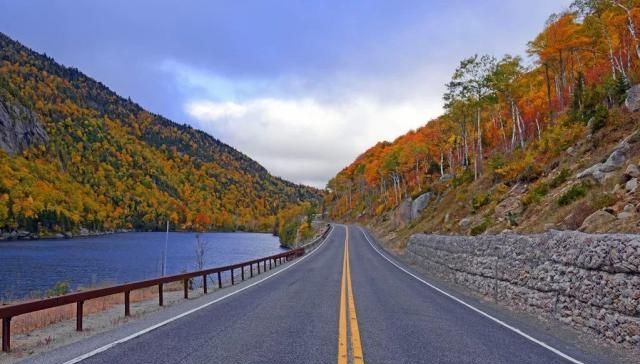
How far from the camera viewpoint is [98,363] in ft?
20.0

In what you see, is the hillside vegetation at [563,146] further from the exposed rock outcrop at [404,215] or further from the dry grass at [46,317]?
the dry grass at [46,317]

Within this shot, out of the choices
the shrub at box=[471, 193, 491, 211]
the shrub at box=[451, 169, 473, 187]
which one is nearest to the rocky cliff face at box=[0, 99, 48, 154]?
the shrub at box=[451, 169, 473, 187]

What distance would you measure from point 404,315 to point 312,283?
7342 millimetres

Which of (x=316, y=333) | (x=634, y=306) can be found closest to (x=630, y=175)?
(x=634, y=306)

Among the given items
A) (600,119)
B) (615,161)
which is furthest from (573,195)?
(600,119)

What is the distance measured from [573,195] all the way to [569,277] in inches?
372

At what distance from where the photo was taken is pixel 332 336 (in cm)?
788

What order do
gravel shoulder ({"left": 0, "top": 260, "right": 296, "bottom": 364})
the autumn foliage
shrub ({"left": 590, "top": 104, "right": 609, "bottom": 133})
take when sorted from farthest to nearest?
the autumn foliage → shrub ({"left": 590, "top": 104, "right": 609, "bottom": 133}) → gravel shoulder ({"left": 0, "top": 260, "right": 296, "bottom": 364})

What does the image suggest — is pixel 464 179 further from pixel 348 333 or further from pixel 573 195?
pixel 348 333

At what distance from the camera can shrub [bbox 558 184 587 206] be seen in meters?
17.9

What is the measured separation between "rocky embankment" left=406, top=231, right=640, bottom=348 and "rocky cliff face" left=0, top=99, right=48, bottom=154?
17760cm

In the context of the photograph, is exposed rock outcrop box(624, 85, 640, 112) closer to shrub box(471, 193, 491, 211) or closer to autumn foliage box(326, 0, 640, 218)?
autumn foliage box(326, 0, 640, 218)

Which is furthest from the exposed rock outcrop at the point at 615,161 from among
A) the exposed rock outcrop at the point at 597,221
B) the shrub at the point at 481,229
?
the shrub at the point at 481,229

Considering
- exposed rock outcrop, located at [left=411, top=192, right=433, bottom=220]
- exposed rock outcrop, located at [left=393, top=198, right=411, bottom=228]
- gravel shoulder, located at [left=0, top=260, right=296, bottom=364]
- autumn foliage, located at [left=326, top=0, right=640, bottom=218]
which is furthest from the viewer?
exposed rock outcrop, located at [left=393, top=198, right=411, bottom=228]
